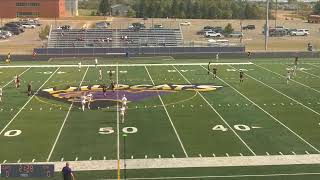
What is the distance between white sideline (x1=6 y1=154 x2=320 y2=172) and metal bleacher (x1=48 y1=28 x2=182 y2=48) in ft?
162

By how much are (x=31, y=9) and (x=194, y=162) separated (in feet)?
339

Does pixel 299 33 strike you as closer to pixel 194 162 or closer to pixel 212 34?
pixel 212 34

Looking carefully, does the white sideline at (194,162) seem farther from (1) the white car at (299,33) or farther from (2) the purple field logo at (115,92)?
(1) the white car at (299,33)

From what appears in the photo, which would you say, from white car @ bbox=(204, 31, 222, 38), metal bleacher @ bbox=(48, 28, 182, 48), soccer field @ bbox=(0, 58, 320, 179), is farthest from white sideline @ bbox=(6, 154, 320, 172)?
white car @ bbox=(204, 31, 222, 38)

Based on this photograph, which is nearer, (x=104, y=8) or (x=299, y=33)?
(x=299, y=33)

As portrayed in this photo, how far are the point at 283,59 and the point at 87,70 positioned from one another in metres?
22.2

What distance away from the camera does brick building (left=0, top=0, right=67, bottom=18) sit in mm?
114625

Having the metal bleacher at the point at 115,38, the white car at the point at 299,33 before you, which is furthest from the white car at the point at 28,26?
the white car at the point at 299,33

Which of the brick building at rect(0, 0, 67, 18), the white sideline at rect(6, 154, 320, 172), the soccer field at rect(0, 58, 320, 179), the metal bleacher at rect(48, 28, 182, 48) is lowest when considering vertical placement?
the white sideline at rect(6, 154, 320, 172)

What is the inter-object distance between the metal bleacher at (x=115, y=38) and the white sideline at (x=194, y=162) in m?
49.3

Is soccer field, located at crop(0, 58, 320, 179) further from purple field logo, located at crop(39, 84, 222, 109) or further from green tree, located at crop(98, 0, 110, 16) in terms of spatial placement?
green tree, located at crop(98, 0, 110, 16)

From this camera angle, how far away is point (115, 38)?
238 feet

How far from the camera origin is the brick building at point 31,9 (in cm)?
11462

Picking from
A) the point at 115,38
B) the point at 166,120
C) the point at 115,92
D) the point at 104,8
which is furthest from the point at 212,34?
the point at 166,120
